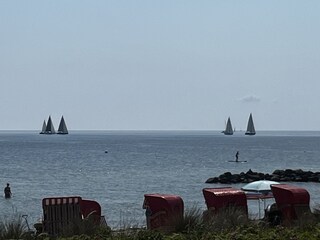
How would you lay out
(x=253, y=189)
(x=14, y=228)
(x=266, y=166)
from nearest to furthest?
(x=14, y=228)
(x=253, y=189)
(x=266, y=166)

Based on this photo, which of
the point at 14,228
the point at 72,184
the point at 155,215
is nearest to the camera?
the point at 14,228

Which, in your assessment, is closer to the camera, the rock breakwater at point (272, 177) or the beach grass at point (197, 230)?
the beach grass at point (197, 230)

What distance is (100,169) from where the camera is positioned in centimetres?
8394

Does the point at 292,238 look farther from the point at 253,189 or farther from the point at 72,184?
the point at 72,184

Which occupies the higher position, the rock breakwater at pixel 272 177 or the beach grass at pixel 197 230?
the beach grass at pixel 197 230

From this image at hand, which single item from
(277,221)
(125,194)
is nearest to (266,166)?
(125,194)

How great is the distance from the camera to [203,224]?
14.0 metres

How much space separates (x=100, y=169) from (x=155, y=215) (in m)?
68.7

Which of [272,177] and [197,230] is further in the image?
[272,177]

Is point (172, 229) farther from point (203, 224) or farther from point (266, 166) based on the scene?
point (266, 166)

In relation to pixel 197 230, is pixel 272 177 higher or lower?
lower

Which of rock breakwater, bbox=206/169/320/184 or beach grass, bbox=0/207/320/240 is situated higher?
beach grass, bbox=0/207/320/240

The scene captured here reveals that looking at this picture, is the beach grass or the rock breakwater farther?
the rock breakwater

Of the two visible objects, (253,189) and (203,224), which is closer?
(203,224)
